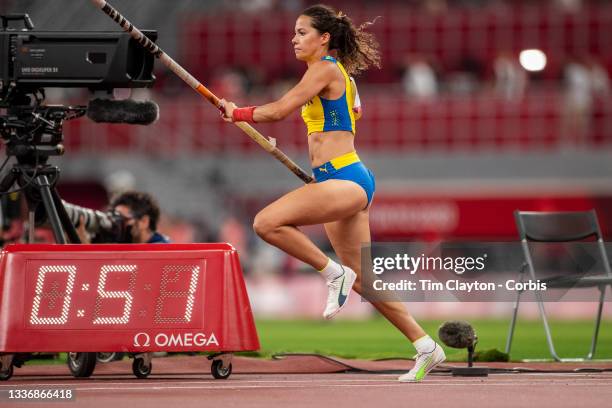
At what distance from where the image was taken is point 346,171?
8758 mm

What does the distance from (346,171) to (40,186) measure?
2.31 metres

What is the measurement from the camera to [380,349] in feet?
46.7

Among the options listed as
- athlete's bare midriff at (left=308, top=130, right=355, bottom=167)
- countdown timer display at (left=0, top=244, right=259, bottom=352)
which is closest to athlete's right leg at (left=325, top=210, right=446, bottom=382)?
athlete's bare midriff at (left=308, top=130, right=355, bottom=167)

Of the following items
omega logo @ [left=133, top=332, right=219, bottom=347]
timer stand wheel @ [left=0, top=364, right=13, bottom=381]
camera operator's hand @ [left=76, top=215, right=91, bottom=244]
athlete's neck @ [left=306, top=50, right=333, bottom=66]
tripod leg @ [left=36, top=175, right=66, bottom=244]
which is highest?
athlete's neck @ [left=306, top=50, right=333, bottom=66]

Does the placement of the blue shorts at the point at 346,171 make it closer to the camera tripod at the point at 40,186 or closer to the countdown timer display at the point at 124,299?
the countdown timer display at the point at 124,299

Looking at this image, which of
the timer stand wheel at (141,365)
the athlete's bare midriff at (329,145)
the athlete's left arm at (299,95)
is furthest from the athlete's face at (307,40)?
the timer stand wheel at (141,365)

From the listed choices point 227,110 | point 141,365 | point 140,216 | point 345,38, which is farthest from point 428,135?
point 227,110

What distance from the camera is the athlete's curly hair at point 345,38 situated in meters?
8.86

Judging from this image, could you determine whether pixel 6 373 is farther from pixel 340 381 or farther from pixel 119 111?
pixel 340 381

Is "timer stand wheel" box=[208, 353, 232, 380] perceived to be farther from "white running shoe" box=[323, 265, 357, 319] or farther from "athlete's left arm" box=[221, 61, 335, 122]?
"athlete's left arm" box=[221, 61, 335, 122]

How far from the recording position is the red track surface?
25.2ft

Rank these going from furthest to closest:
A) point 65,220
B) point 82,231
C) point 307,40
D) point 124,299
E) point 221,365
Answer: point 82,231, point 65,220, point 221,365, point 124,299, point 307,40

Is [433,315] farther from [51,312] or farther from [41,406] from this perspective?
[41,406]

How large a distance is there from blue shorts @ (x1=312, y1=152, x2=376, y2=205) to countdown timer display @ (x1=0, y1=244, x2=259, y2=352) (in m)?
0.87
